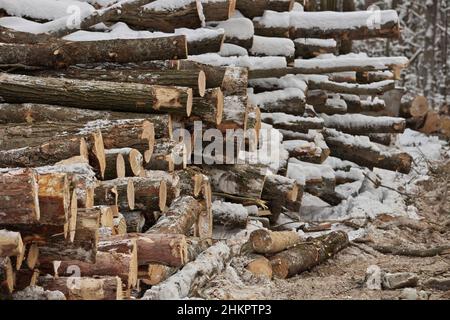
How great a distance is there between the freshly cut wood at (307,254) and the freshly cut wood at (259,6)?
14.0ft

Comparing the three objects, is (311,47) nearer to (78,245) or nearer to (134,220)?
(134,220)

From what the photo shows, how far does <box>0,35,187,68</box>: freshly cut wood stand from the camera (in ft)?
24.7

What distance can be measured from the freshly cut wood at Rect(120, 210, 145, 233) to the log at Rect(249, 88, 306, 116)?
399 centimetres

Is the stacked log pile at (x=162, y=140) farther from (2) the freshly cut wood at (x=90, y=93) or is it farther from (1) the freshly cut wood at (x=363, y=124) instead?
(1) the freshly cut wood at (x=363, y=124)

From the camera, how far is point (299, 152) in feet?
33.3

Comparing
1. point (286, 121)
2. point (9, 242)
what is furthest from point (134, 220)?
point (286, 121)

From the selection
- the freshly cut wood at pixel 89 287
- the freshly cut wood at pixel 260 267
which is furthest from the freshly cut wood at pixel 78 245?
the freshly cut wood at pixel 260 267

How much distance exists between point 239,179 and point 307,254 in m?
1.75

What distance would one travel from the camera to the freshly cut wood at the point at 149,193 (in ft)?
22.1

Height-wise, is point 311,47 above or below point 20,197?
above

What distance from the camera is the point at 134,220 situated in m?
6.71

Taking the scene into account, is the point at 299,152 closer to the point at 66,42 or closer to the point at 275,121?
the point at 275,121

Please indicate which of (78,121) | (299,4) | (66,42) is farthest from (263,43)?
(78,121)

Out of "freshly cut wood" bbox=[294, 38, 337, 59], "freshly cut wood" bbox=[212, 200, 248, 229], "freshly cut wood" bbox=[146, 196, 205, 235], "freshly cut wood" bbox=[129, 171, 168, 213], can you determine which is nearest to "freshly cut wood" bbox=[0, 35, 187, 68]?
"freshly cut wood" bbox=[129, 171, 168, 213]
